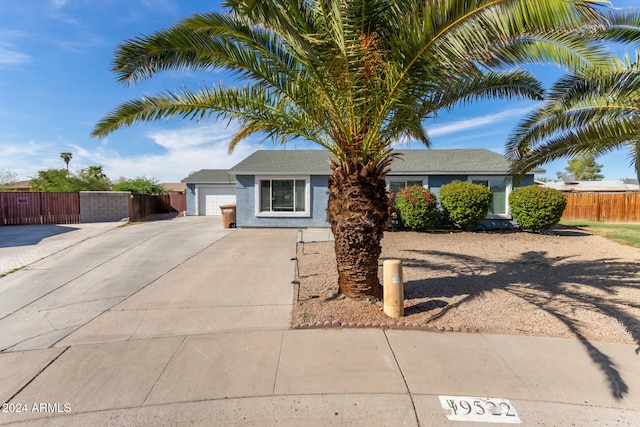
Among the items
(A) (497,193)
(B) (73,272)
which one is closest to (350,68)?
(B) (73,272)

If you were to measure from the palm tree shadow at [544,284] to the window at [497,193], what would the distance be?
4702mm

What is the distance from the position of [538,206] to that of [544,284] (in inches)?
262

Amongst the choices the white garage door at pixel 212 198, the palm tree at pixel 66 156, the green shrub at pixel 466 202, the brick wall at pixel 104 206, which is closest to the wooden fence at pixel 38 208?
the brick wall at pixel 104 206

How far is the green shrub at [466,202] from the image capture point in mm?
11812

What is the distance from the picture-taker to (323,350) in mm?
3678

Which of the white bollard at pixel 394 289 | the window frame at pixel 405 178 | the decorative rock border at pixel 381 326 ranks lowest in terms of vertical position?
the decorative rock border at pixel 381 326

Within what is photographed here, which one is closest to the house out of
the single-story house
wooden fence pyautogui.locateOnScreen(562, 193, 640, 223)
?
the single-story house

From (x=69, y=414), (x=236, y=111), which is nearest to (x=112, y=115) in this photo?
(x=236, y=111)

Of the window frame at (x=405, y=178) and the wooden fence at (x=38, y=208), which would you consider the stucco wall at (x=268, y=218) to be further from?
the wooden fence at (x=38, y=208)

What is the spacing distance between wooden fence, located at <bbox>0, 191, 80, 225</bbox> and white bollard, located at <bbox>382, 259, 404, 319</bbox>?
1979 centimetres

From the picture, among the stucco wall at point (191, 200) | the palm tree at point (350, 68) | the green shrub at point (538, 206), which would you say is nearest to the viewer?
the palm tree at point (350, 68)

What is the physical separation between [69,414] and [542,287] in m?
7.98

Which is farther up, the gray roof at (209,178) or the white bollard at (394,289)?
the gray roof at (209,178)

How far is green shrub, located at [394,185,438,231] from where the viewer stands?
39.1 ft
